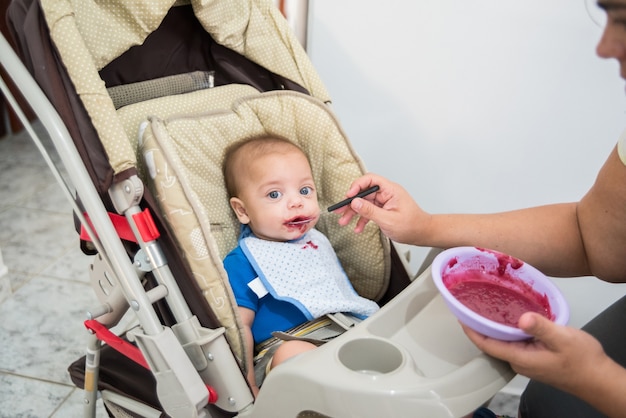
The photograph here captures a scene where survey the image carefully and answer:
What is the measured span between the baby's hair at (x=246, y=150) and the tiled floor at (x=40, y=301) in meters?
0.83

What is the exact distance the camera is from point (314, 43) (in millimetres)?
1628

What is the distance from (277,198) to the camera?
3.76 ft

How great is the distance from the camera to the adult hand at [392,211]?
1.01m

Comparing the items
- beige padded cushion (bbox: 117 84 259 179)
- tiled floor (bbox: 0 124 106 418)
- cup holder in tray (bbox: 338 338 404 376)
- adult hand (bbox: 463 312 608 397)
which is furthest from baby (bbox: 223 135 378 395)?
tiled floor (bbox: 0 124 106 418)

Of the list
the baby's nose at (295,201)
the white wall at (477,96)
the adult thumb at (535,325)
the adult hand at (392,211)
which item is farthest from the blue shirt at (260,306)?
the white wall at (477,96)

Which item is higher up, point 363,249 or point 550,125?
point 550,125

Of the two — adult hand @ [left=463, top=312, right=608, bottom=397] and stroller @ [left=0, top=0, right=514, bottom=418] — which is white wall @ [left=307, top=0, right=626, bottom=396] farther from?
adult hand @ [left=463, top=312, right=608, bottom=397]

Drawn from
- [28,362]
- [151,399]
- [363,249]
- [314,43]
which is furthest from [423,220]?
[28,362]

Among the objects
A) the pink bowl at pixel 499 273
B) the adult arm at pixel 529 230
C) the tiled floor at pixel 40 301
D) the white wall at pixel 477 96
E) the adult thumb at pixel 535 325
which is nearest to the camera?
the adult thumb at pixel 535 325

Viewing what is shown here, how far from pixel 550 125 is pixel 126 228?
3.63 feet

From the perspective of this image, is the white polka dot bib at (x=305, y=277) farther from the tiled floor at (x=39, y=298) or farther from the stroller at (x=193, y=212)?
the tiled floor at (x=39, y=298)

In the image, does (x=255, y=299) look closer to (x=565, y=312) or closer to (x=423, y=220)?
(x=423, y=220)

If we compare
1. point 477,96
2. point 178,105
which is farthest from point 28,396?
point 477,96

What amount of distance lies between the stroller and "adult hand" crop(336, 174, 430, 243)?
14cm
